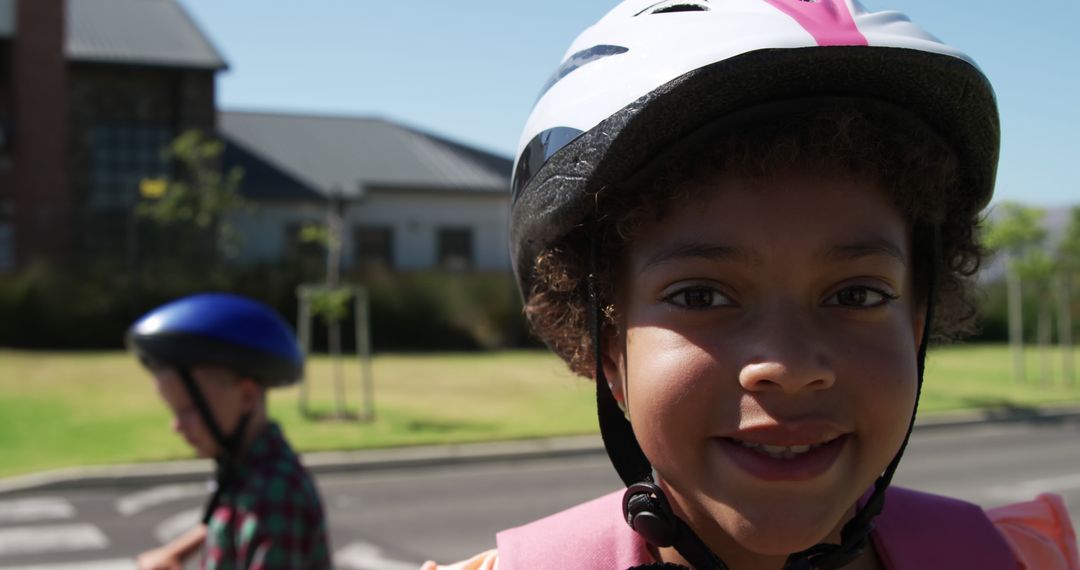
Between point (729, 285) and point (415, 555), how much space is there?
6.78 metres

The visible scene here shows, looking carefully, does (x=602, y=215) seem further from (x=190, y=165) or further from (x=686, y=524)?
(x=190, y=165)

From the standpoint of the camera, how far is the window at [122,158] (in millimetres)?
32469

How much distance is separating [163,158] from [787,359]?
104 ft

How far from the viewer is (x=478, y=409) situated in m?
15.5

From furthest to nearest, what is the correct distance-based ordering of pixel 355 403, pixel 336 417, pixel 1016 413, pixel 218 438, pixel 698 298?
pixel 355 403 → pixel 1016 413 → pixel 336 417 → pixel 218 438 → pixel 698 298

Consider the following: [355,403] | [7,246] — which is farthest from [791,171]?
[7,246]

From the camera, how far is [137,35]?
3419cm

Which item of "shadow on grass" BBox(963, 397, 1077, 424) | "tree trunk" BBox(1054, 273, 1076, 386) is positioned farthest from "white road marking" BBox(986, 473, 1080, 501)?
"tree trunk" BBox(1054, 273, 1076, 386)

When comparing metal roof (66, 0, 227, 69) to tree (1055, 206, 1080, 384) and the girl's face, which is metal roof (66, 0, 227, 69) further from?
the girl's face

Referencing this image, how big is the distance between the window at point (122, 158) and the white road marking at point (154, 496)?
24023mm

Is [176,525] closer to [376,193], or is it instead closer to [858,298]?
[858,298]

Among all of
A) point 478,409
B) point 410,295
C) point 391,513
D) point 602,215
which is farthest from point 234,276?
point 602,215

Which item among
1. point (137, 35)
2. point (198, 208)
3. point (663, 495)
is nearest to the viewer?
point (663, 495)

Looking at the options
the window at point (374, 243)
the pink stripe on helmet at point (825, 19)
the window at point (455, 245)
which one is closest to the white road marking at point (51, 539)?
the pink stripe on helmet at point (825, 19)
